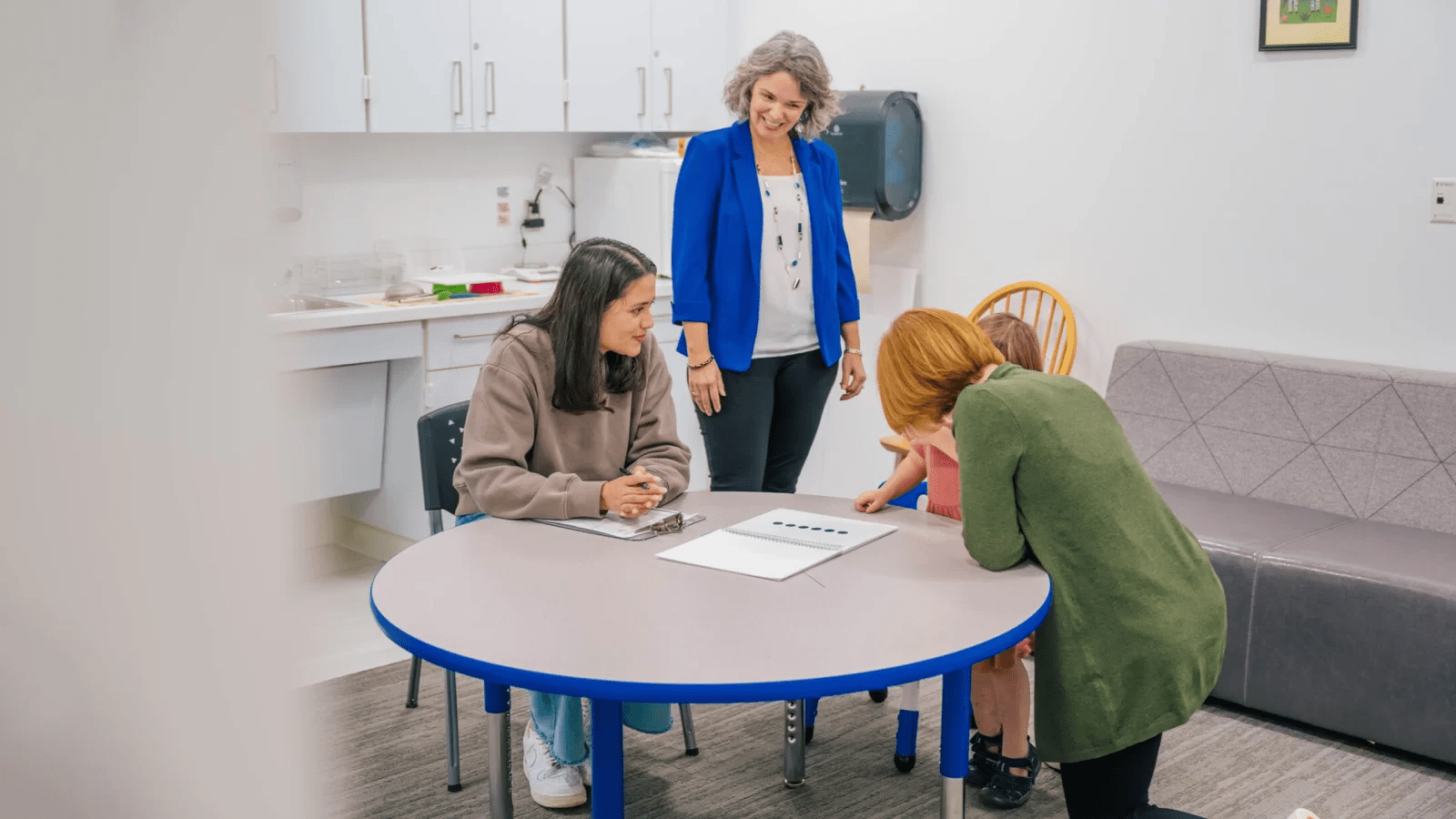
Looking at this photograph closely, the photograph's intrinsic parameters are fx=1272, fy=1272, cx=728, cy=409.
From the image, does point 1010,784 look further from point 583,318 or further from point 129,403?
point 129,403

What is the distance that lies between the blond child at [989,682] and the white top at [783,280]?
0.52 meters

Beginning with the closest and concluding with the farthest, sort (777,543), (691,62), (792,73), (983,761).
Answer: (777,543) → (983,761) → (792,73) → (691,62)

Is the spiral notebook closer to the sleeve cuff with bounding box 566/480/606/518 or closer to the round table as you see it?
the round table

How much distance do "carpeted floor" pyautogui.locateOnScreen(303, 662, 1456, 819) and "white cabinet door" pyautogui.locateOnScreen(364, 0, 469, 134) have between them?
75.4 inches

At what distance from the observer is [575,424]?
2.27m

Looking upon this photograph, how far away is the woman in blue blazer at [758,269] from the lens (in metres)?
2.80

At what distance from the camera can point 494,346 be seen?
2.23 meters

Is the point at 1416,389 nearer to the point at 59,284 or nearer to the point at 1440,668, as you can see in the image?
the point at 1440,668

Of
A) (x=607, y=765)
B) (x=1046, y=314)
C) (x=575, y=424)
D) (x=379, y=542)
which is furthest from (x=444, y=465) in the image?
(x=1046, y=314)

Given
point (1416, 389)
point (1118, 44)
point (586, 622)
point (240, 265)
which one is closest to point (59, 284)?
point (240, 265)

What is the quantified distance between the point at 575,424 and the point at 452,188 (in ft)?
8.08

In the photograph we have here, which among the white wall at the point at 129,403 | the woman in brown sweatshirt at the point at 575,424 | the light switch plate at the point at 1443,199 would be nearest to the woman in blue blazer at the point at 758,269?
the woman in brown sweatshirt at the point at 575,424

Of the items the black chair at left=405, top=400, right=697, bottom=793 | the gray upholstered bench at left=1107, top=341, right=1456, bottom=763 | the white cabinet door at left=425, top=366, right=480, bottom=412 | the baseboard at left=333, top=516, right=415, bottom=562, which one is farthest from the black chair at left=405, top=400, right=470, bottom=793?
the gray upholstered bench at left=1107, top=341, right=1456, bottom=763

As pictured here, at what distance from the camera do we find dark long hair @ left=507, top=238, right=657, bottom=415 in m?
2.21
